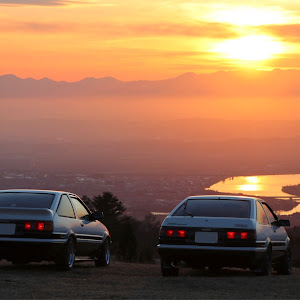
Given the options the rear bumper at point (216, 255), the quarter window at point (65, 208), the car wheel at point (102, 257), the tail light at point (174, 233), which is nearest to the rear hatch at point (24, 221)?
the quarter window at point (65, 208)

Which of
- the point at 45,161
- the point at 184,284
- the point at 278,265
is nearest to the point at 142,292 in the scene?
the point at 184,284

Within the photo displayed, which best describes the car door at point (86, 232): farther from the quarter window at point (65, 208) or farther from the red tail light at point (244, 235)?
the red tail light at point (244, 235)

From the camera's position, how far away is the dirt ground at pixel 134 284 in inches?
531

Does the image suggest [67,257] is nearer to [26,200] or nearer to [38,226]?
[38,226]

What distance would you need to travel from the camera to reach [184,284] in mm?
15164

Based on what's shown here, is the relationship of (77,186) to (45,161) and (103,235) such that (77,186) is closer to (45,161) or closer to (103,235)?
(45,161)

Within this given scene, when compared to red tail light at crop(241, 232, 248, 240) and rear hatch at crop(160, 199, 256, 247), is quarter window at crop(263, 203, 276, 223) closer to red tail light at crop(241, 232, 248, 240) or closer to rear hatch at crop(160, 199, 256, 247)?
rear hatch at crop(160, 199, 256, 247)

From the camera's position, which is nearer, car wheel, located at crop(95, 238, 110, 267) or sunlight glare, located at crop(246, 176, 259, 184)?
car wheel, located at crop(95, 238, 110, 267)

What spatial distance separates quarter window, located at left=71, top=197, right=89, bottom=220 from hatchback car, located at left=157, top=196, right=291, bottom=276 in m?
2.12

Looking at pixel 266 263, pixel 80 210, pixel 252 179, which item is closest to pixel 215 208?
pixel 266 263

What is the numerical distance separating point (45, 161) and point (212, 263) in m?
165

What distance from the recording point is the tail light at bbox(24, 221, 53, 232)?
54.2 feet

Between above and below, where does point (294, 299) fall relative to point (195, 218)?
below

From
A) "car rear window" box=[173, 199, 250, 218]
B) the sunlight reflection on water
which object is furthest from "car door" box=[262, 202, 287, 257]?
the sunlight reflection on water
